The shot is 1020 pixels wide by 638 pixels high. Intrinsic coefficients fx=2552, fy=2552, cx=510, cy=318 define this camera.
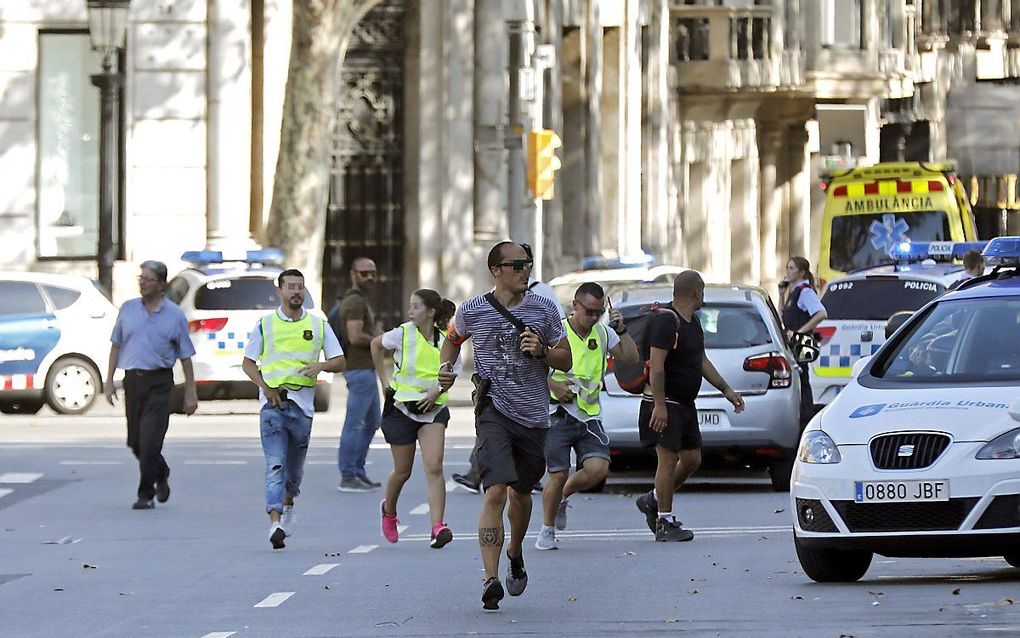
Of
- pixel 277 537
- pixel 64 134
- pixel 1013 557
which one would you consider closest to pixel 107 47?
pixel 64 134

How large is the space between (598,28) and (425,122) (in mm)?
9696

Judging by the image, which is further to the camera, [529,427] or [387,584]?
[387,584]

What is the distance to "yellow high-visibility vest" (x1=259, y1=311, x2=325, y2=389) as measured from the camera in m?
15.2

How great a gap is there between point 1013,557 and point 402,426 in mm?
4512

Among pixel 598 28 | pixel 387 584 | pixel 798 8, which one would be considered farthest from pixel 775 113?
pixel 387 584

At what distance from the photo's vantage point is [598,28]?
1766 inches

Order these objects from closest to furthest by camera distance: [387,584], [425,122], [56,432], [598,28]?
1. [387,584]
2. [56,432]
3. [425,122]
4. [598,28]

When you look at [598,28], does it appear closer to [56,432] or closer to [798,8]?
[798,8]

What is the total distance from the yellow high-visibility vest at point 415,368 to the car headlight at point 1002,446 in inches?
184

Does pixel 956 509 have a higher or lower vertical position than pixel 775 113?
lower

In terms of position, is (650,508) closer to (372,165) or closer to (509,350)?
(509,350)

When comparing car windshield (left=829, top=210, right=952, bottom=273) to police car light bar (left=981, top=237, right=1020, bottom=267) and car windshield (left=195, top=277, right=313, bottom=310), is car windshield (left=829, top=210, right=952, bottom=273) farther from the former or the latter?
police car light bar (left=981, top=237, right=1020, bottom=267)

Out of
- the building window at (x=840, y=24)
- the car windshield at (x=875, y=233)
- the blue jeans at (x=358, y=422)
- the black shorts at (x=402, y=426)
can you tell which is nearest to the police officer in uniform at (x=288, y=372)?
the black shorts at (x=402, y=426)

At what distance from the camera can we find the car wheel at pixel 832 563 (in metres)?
11.7
